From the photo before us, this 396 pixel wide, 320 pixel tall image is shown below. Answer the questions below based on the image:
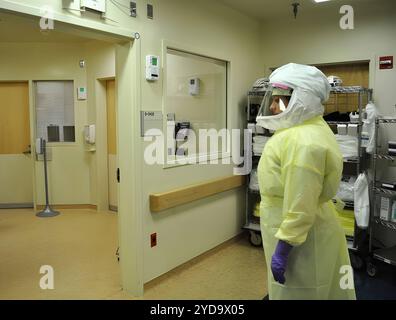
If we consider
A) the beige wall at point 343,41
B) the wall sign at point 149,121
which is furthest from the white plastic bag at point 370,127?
the wall sign at point 149,121

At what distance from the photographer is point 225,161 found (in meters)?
3.89

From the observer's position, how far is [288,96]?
76.2 inches

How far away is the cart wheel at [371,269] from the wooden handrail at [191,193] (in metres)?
Answer: 1.49

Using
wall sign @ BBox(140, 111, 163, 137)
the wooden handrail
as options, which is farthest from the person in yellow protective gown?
the wooden handrail

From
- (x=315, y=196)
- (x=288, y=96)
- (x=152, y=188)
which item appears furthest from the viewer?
(x=152, y=188)

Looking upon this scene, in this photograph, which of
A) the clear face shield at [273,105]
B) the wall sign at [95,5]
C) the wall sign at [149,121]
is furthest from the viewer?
the wall sign at [149,121]

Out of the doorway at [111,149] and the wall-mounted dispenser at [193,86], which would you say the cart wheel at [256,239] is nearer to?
the wall-mounted dispenser at [193,86]

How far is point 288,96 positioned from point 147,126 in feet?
4.08

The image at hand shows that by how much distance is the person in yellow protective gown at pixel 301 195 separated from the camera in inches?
65.7

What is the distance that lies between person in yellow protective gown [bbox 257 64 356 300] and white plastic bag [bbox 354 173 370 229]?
4.72 feet

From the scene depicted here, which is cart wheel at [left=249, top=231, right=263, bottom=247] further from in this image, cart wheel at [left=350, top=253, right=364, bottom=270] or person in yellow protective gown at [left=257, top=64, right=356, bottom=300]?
person in yellow protective gown at [left=257, top=64, right=356, bottom=300]
